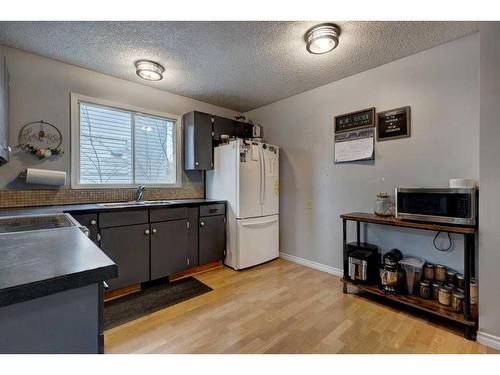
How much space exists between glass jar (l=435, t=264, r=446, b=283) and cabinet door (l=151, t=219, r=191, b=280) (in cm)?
251

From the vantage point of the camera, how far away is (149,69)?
95.7 inches

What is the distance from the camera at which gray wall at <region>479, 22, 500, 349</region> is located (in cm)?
158

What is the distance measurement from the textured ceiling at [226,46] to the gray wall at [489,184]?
446 millimetres

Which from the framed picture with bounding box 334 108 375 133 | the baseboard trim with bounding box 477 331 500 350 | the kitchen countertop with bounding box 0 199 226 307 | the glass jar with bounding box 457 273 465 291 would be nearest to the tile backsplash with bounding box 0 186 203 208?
the kitchen countertop with bounding box 0 199 226 307

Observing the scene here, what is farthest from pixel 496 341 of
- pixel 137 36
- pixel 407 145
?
pixel 137 36

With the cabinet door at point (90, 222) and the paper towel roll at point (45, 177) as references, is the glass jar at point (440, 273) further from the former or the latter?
the paper towel roll at point (45, 177)

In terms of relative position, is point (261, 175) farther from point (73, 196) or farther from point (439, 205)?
point (73, 196)

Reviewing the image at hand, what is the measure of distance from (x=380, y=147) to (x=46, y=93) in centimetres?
354

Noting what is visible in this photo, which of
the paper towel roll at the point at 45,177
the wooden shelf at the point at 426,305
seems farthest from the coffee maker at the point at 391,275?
the paper towel roll at the point at 45,177

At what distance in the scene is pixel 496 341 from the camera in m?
1.58
